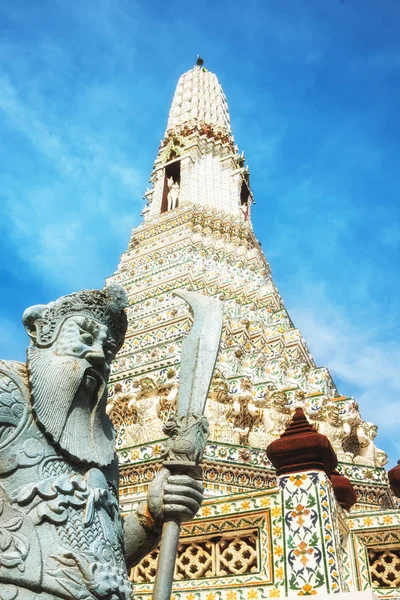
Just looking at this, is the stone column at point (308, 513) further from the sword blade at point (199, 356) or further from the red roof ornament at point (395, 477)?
the sword blade at point (199, 356)

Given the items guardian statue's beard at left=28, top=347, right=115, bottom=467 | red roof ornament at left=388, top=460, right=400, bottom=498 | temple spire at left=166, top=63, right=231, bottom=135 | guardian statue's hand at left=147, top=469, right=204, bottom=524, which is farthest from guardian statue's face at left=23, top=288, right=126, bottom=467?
temple spire at left=166, top=63, right=231, bottom=135

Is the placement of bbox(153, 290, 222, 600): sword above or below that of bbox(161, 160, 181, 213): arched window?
below

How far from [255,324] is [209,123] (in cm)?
1387

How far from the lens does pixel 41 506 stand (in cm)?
236

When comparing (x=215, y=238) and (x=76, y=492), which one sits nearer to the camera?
(x=76, y=492)

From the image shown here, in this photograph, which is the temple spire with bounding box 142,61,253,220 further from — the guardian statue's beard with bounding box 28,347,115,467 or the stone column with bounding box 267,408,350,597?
the guardian statue's beard with bounding box 28,347,115,467

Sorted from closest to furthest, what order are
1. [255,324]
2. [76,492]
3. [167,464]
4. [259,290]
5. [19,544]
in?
[19,544], [76,492], [167,464], [255,324], [259,290]

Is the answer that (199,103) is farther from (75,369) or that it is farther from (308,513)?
(75,369)

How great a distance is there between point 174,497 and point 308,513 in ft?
6.80

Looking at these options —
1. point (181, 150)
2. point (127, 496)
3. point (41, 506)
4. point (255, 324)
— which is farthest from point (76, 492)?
point (181, 150)

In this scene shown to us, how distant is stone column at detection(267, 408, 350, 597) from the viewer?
163 inches

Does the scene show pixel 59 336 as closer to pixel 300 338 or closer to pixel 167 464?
pixel 167 464

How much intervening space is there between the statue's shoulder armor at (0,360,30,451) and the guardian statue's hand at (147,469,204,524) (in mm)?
660

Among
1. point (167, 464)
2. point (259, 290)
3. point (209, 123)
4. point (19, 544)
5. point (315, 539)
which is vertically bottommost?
point (19, 544)
